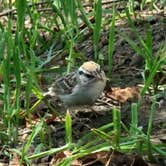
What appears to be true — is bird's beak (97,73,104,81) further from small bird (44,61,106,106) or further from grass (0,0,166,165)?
grass (0,0,166,165)

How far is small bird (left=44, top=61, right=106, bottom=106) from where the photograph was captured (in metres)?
5.39

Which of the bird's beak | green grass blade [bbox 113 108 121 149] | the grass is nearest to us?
green grass blade [bbox 113 108 121 149]

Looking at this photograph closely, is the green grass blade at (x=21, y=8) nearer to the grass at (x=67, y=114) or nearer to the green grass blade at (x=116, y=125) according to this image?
the grass at (x=67, y=114)

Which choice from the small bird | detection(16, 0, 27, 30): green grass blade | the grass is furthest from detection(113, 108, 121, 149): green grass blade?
detection(16, 0, 27, 30): green grass blade

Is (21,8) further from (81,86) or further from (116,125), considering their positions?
(116,125)

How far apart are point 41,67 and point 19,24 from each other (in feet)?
2.24

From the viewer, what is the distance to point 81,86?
5.49m

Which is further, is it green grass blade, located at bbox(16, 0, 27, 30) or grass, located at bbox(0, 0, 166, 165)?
green grass blade, located at bbox(16, 0, 27, 30)

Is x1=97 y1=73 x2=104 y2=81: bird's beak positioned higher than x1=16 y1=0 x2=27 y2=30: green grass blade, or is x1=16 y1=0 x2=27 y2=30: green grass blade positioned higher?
x1=16 y1=0 x2=27 y2=30: green grass blade

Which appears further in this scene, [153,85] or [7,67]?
[153,85]

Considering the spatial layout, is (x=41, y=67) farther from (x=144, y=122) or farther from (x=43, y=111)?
(x=144, y=122)

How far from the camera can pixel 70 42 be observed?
6.21 meters

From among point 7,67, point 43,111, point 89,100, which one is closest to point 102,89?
point 89,100

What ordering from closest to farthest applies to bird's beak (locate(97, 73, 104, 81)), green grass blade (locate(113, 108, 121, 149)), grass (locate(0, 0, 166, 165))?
green grass blade (locate(113, 108, 121, 149)) < grass (locate(0, 0, 166, 165)) < bird's beak (locate(97, 73, 104, 81))
